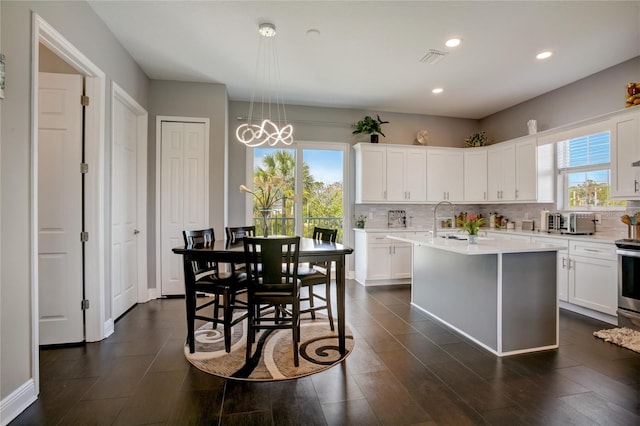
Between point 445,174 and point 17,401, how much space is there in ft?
18.7

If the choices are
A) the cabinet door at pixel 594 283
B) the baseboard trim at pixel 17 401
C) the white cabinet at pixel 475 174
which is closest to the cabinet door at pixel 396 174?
the white cabinet at pixel 475 174

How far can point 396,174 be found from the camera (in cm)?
524

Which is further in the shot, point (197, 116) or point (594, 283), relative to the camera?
point (197, 116)

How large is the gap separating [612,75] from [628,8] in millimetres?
1448

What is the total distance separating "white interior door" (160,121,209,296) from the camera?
163 inches

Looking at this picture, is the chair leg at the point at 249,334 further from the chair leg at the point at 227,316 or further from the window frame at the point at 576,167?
the window frame at the point at 576,167

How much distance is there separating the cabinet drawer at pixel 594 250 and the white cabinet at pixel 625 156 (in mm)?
598

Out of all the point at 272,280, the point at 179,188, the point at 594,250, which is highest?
the point at 179,188

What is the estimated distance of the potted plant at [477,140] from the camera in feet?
18.0

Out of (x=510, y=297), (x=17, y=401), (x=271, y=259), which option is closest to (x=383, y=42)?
(x=271, y=259)

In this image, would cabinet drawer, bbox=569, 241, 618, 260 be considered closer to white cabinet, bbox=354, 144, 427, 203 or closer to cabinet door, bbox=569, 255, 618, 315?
cabinet door, bbox=569, 255, 618, 315

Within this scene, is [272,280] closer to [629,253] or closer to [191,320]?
[191,320]

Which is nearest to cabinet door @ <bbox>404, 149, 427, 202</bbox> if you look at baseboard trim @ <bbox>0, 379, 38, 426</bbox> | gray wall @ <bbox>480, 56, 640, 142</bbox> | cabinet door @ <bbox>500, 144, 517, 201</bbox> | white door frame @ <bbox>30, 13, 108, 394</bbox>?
cabinet door @ <bbox>500, 144, 517, 201</bbox>

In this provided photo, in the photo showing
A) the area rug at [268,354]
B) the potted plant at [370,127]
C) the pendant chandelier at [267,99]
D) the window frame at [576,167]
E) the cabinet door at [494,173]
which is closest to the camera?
the area rug at [268,354]
